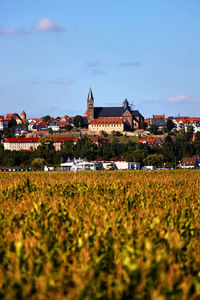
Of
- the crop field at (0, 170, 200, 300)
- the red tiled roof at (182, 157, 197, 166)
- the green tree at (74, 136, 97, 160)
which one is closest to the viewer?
the crop field at (0, 170, 200, 300)

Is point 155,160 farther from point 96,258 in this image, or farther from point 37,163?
point 96,258

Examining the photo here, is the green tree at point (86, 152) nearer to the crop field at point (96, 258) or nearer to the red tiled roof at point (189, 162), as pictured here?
the red tiled roof at point (189, 162)

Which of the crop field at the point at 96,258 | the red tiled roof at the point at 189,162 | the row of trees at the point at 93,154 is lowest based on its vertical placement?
the crop field at the point at 96,258

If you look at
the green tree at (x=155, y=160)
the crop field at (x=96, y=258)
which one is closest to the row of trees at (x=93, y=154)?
the green tree at (x=155, y=160)

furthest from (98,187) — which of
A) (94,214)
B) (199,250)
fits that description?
(199,250)

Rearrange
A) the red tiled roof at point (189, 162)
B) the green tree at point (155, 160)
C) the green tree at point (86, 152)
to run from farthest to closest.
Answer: the green tree at point (86, 152), the green tree at point (155, 160), the red tiled roof at point (189, 162)

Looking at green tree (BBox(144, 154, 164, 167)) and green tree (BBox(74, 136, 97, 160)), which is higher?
green tree (BBox(74, 136, 97, 160))

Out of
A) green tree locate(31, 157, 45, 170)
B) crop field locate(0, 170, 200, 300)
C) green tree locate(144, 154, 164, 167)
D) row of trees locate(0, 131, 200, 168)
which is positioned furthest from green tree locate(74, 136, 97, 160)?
crop field locate(0, 170, 200, 300)

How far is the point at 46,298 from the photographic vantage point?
830cm

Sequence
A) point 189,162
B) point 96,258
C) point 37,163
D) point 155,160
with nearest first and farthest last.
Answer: point 96,258, point 189,162, point 155,160, point 37,163

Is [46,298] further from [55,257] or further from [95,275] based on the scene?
[55,257]

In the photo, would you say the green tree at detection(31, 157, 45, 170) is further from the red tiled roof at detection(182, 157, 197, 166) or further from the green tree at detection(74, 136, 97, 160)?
the red tiled roof at detection(182, 157, 197, 166)

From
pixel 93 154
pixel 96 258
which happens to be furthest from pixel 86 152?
pixel 96 258

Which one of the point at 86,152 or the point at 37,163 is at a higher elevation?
the point at 86,152
